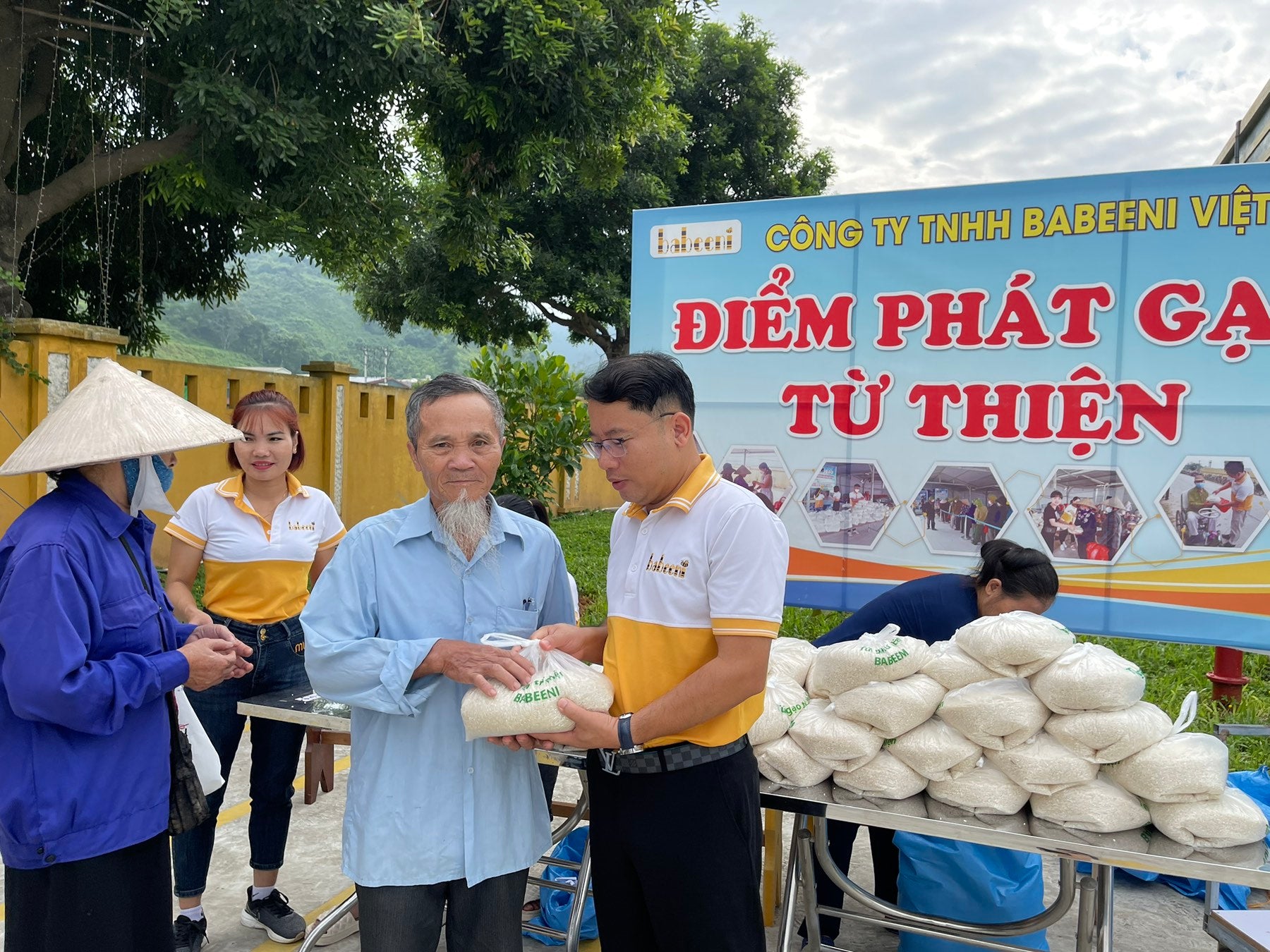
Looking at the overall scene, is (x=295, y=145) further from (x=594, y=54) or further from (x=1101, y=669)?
(x=1101, y=669)

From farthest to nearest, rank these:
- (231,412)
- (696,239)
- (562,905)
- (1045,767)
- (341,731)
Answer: (231,412)
(696,239)
(562,905)
(341,731)
(1045,767)

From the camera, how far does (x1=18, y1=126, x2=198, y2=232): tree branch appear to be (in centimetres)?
653

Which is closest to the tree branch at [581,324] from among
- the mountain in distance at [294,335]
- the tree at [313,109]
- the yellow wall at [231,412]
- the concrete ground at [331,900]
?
the yellow wall at [231,412]

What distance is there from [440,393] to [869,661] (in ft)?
4.27

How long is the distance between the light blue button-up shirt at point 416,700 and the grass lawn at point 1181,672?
3.97m

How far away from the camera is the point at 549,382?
22.5ft

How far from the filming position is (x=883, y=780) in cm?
232

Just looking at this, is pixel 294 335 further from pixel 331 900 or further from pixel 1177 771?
pixel 1177 771

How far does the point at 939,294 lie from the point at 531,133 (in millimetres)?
4544

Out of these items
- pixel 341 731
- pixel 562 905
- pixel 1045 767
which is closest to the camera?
pixel 1045 767

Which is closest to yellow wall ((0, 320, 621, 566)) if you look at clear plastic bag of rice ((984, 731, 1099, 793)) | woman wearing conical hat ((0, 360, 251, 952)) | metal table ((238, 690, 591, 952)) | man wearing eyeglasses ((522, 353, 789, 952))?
metal table ((238, 690, 591, 952))

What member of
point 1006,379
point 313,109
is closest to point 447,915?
point 1006,379

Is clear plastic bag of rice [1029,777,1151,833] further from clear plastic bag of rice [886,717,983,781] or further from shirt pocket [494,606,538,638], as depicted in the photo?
shirt pocket [494,606,538,638]

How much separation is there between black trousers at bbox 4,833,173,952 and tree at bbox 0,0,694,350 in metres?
Result: 5.19
